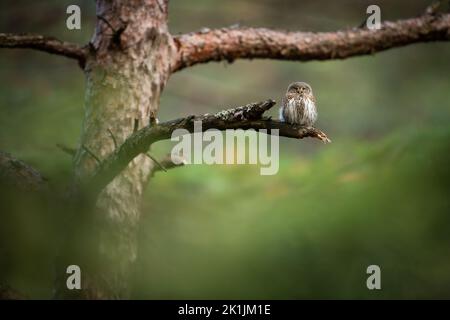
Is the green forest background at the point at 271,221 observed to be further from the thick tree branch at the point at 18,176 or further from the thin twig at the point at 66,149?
the thin twig at the point at 66,149

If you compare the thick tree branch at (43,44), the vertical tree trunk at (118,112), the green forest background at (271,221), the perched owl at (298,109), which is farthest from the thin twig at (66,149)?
the perched owl at (298,109)

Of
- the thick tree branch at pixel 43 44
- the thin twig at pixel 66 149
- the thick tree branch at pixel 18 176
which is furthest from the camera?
the thick tree branch at pixel 43 44

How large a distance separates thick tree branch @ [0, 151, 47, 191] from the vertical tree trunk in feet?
0.85

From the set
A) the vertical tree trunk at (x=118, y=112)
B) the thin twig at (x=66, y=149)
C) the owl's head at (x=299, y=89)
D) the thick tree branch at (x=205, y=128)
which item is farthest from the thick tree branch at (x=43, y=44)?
the owl's head at (x=299, y=89)

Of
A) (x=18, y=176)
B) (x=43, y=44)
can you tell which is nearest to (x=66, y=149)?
(x=18, y=176)

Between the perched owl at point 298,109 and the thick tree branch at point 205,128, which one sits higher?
the perched owl at point 298,109

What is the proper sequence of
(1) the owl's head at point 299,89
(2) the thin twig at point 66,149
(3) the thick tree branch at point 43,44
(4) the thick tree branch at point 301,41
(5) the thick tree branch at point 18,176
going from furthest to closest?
1. (4) the thick tree branch at point 301,41
2. (3) the thick tree branch at point 43,44
3. (2) the thin twig at point 66,149
4. (5) the thick tree branch at point 18,176
5. (1) the owl's head at point 299,89

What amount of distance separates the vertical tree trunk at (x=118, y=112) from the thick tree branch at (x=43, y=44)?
0.08 m

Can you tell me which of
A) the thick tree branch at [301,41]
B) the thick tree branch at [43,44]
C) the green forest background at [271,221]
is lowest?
the green forest background at [271,221]

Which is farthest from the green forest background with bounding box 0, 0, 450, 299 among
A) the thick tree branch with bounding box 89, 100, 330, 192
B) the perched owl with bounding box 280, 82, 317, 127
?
the perched owl with bounding box 280, 82, 317, 127

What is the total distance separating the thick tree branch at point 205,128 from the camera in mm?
2203

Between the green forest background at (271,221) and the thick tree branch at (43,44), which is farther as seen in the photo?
the green forest background at (271,221)
